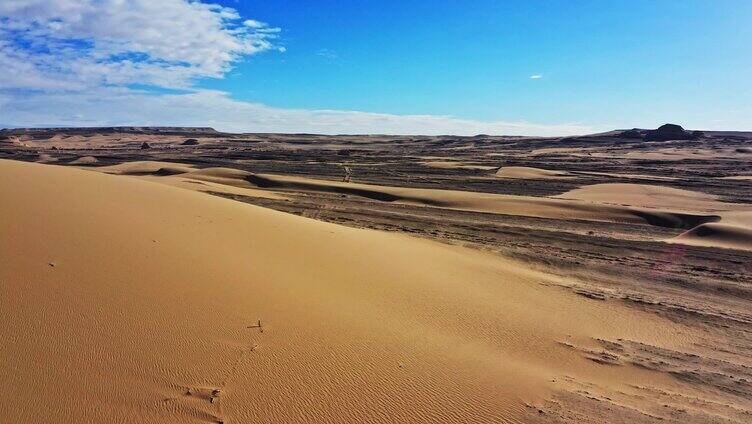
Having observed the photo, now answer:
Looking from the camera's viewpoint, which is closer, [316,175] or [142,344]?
[142,344]

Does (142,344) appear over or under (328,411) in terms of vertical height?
over

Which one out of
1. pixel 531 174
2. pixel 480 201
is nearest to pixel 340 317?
pixel 480 201

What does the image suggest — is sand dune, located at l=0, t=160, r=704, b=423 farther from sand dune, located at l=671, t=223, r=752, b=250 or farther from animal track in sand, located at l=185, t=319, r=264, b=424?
sand dune, located at l=671, t=223, r=752, b=250

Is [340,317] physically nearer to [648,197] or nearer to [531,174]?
[648,197]

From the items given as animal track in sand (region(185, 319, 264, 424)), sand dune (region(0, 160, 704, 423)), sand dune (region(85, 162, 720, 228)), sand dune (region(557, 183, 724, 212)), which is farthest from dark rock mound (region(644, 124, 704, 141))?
animal track in sand (region(185, 319, 264, 424))

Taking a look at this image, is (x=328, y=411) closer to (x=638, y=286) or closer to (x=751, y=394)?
(x=751, y=394)

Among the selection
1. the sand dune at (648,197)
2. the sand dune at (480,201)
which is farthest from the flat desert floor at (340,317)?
the sand dune at (648,197)

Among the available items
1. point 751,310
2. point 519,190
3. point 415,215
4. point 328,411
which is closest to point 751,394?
point 751,310
